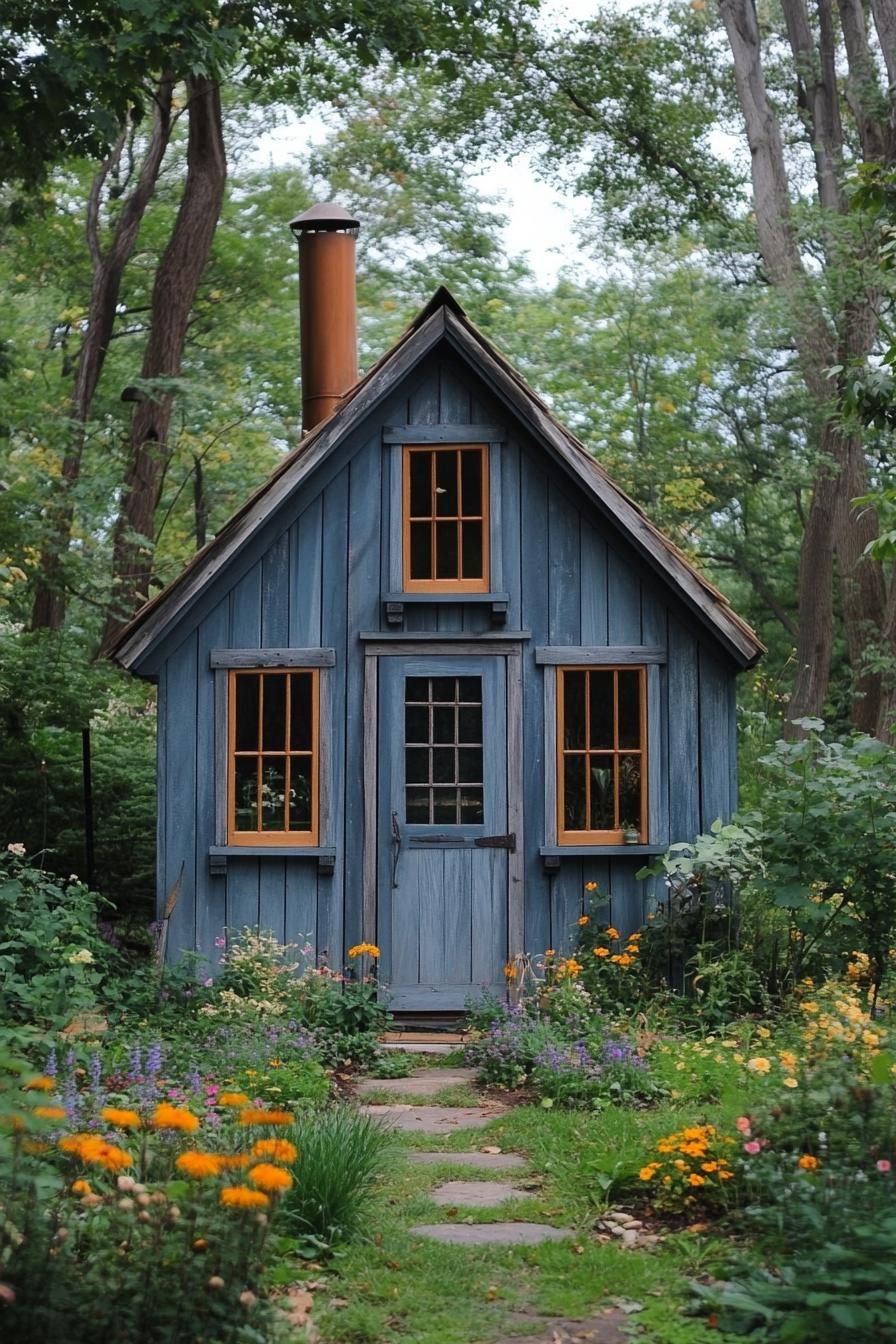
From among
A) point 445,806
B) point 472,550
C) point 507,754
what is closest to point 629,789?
point 507,754

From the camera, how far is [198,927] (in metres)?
10.4

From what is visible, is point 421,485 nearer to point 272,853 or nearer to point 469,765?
point 469,765

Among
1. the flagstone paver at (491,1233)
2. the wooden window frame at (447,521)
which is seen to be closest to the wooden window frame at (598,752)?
the wooden window frame at (447,521)

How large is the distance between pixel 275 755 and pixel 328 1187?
17.2 feet

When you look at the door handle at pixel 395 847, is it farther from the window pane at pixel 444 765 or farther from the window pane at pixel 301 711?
the window pane at pixel 301 711

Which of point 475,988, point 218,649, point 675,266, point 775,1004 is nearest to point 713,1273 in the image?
point 775,1004

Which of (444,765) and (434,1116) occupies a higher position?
(444,765)

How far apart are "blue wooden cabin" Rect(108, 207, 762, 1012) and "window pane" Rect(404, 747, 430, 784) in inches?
0.6

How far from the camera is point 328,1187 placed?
5398mm

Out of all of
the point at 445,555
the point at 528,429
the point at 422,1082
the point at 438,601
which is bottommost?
the point at 422,1082

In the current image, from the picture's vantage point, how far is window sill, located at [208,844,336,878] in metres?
10.3

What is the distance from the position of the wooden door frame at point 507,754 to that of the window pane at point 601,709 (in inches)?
19.8

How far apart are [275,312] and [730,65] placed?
8.17 meters

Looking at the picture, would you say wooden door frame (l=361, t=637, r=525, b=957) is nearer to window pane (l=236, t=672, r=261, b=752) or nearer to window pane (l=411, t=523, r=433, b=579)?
window pane (l=411, t=523, r=433, b=579)
